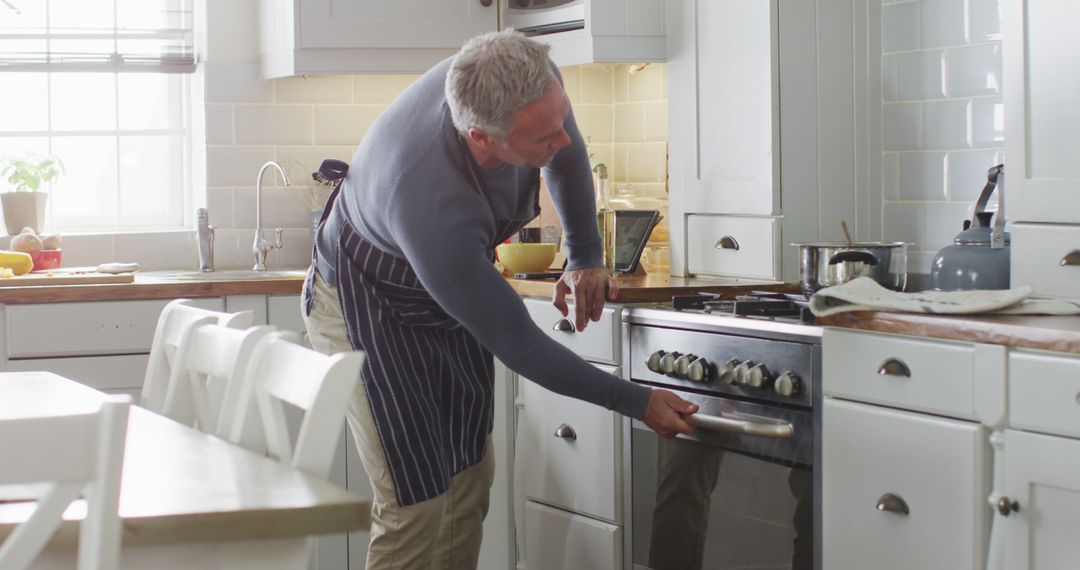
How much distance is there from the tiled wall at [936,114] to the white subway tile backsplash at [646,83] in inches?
34.5

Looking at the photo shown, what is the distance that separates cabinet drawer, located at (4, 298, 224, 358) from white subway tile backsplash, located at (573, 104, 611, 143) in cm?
127

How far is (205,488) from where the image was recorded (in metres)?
1.39

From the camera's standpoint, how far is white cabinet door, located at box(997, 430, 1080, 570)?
191 centimetres

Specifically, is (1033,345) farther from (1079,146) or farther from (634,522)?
(634,522)

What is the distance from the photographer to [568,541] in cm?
300

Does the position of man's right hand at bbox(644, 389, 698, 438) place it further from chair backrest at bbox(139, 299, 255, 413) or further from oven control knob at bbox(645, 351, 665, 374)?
chair backrest at bbox(139, 299, 255, 413)

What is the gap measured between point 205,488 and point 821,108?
6.59 feet

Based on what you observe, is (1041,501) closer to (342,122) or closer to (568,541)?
(568,541)

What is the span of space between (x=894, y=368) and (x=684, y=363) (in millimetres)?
512

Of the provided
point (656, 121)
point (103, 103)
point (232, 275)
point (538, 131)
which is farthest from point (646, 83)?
point (538, 131)

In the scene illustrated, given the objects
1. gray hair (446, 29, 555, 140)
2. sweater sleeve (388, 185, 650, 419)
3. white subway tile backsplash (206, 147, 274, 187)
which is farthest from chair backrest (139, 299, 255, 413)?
white subway tile backsplash (206, 147, 274, 187)

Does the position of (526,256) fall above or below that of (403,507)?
above

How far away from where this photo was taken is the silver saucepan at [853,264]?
8.19 ft

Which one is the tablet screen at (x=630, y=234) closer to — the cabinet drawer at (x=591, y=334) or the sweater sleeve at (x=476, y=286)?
the cabinet drawer at (x=591, y=334)
